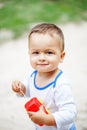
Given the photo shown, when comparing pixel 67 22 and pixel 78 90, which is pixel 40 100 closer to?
pixel 78 90

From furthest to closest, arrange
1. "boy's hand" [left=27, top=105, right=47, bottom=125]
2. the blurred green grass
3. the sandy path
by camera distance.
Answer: the blurred green grass
the sandy path
"boy's hand" [left=27, top=105, right=47, bottom=125]

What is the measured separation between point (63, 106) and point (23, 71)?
2.65m

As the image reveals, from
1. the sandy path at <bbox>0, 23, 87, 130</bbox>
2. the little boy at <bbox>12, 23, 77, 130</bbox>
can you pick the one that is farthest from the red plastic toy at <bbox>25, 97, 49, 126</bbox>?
Result: the sandy path at <bbox>0, 23, 87, 130</bbox>

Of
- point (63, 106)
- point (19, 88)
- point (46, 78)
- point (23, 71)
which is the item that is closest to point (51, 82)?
point (46, 78)

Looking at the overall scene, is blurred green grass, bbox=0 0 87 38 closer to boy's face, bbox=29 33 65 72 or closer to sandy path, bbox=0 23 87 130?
sandy path, bbox=0 23 87 130

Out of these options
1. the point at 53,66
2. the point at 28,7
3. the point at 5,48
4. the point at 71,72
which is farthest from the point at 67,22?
the point at 53,66

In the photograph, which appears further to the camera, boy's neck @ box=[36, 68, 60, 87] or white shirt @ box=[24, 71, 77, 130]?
boy's neck @ box=[36, 68, 60, 87]

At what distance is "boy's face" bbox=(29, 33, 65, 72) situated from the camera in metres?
2.81

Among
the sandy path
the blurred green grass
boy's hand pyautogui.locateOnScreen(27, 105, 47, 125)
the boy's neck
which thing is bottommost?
the sandy path

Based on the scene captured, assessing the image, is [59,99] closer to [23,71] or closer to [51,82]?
[51,82]

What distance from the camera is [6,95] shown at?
4766 millimetres

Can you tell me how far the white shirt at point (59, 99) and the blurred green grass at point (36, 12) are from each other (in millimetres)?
3672

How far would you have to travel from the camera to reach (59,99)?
279cm

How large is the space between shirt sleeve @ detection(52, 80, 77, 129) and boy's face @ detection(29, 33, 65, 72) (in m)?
0.15
